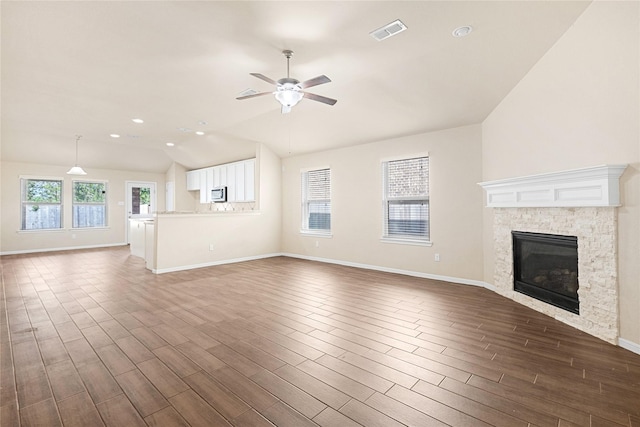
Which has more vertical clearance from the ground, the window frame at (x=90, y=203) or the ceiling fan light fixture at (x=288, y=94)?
the ceiling fan light fixture at (x=288, y=94)

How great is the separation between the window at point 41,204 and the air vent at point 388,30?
10118 millimetres

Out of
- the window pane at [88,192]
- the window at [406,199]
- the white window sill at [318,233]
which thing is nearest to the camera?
the window at [406,199]

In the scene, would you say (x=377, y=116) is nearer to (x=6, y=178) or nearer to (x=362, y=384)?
(x=362, y=384)

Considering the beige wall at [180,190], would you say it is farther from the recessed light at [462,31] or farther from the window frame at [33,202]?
the recessed light at [462,31]

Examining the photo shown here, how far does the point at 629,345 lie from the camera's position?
8.16ft

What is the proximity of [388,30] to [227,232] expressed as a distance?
17.0ft

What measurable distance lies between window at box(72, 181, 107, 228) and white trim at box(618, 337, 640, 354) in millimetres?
11780

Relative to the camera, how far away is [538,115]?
336 centimetres

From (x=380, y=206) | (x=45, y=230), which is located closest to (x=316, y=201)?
(x=380, y=206)

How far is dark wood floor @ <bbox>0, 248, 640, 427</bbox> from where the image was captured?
1.73 m

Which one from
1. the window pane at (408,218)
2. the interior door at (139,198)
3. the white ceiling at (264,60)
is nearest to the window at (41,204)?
the interior door at (139,198)

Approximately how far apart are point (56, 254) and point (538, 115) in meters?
10.9

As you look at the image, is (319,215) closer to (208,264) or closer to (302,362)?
(208,264)

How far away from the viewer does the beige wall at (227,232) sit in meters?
5.68
